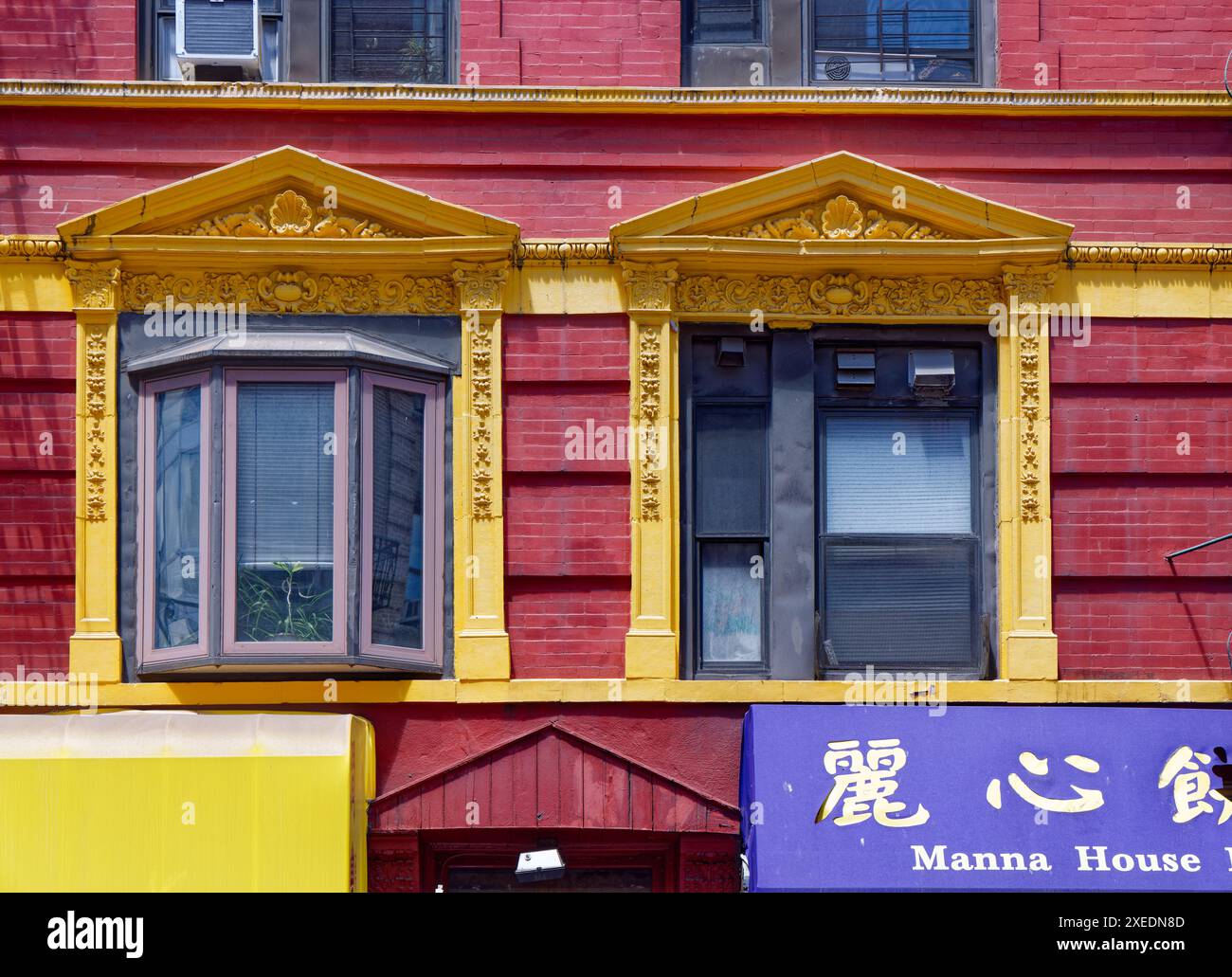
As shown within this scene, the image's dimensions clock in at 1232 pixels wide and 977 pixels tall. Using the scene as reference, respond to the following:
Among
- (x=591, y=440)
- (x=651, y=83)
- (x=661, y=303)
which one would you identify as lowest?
(x=591, y=440)

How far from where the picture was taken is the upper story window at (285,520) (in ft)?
39.5

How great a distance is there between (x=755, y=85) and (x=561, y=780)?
16.0 feet

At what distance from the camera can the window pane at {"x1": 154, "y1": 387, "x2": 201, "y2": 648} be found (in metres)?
12.2

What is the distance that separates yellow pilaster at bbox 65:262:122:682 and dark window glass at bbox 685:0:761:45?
4.23m

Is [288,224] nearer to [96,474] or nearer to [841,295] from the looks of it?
[96,474]

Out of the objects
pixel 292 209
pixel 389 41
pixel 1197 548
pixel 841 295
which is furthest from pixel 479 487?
pixel 1197 548

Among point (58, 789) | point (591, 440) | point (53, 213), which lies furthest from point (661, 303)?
point (58, 789)

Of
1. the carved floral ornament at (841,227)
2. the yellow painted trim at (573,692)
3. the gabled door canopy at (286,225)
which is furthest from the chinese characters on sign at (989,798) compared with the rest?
the gabled door canopy at (286,225)

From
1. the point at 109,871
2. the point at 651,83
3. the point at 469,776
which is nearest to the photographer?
the point at 109,871

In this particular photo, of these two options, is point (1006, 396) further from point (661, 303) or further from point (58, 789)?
point (58, 789)

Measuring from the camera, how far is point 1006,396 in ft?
41.5

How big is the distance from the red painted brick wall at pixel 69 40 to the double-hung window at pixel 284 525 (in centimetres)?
220

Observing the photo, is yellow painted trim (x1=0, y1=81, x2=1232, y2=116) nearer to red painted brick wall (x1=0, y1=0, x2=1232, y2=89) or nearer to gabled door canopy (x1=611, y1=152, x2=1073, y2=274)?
red painted brick wall (x1=0, y1=0, x2=1232, y2=89)

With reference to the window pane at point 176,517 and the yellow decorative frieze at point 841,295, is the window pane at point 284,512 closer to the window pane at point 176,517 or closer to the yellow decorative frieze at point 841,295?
the window pane at point 176,517
